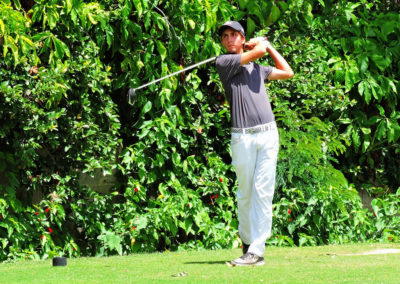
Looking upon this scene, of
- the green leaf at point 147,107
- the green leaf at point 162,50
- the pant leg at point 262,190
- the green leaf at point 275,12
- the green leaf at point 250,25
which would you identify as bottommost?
the pant leg at point 262,190

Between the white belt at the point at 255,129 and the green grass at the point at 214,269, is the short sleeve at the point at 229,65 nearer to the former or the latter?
the white belt at the point at 255,129

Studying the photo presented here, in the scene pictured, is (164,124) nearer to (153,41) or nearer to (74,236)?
(153,41)

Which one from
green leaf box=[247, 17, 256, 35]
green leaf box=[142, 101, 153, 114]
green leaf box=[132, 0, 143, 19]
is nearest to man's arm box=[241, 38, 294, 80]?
green leaf box=[132, 0, 143, 19]

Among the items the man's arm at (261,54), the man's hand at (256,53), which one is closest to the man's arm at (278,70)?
the man's arm at (261,54)

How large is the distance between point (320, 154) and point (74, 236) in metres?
2.89

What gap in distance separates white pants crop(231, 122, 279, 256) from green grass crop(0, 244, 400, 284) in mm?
281

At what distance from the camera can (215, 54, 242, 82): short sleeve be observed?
18.5 feet

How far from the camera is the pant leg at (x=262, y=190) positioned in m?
5.66

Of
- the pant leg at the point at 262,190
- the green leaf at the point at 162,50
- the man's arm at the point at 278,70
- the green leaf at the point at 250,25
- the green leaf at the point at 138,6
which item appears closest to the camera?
the pant leg at the point at 262,190

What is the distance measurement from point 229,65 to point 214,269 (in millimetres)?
1581

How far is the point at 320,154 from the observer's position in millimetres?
8242

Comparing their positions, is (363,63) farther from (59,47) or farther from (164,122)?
(59,47)

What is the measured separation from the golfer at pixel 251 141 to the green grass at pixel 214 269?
0.30 metres

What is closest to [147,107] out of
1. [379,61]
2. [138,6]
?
[138,6]
